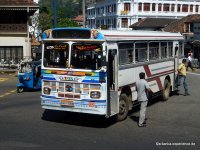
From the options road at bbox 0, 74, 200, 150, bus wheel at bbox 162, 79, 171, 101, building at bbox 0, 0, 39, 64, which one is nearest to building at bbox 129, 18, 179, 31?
building at bbox 0, 0, 39, 64

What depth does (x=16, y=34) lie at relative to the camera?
37.1m

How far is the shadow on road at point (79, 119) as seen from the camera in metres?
12.7

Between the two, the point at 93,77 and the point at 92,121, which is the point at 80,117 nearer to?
the point at 92,121

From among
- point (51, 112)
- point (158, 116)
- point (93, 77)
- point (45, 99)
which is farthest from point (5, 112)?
point (158, 116)

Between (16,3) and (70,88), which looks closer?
(70,88)

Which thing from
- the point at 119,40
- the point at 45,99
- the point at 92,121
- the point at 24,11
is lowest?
the point at 92,121

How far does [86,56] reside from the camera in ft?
38.7

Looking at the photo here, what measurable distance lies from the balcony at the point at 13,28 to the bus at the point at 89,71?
993 inches

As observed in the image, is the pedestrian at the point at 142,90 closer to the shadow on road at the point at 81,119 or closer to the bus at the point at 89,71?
the bus at the point at 89,71

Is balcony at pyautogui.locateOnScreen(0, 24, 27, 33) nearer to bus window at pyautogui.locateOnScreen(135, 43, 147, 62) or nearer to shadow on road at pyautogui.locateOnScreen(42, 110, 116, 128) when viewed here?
shadow on road at pyautogui.locateOnScreen(42, 110, 116, 128)

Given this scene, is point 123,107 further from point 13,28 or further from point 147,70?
point 13,28

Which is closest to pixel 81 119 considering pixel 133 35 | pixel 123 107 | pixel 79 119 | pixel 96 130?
pixel 79 119

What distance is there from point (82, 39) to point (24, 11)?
2758 cm

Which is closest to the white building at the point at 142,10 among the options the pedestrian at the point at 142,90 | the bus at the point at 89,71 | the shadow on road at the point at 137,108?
the shadow on road at the point at 137,108
